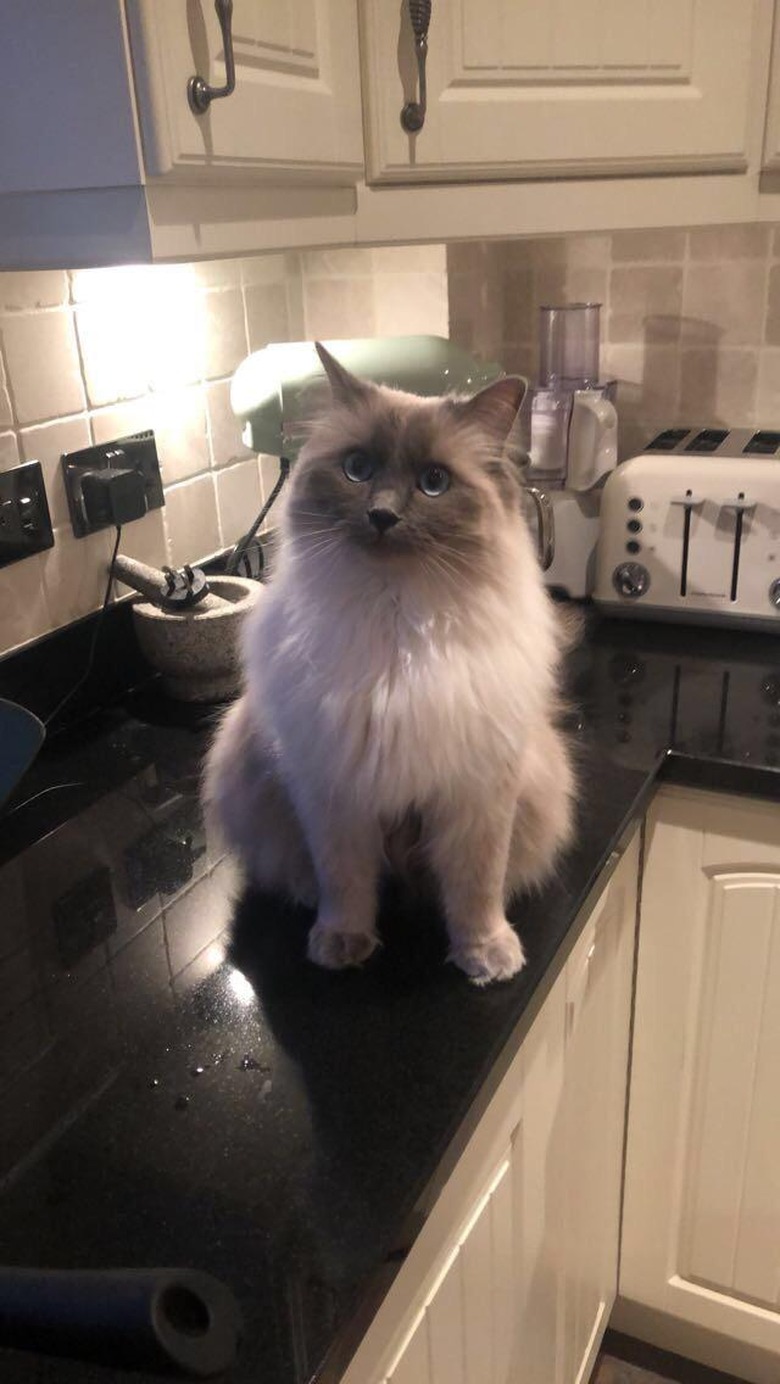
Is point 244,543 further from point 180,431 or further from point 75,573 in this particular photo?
point 75,573

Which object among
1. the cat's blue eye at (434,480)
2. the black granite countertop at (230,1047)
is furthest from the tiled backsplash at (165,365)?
the cat's blue eye at (434,480)

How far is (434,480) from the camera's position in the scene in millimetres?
834

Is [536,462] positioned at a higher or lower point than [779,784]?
higher

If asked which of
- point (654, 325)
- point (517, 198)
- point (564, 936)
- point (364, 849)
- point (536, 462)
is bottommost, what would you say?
point (564, 936)

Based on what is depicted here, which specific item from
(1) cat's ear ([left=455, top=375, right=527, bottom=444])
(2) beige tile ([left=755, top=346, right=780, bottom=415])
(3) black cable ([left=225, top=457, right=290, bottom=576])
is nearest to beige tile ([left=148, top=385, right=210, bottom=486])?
(3) black cable ([left=225, top=457, right=290, bottom=576])

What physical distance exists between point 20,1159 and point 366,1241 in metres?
0.25

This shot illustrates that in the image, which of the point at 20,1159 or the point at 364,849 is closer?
the point at 20,1159

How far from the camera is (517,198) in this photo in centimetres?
121

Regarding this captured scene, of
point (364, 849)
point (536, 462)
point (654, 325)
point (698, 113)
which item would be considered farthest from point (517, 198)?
point (364, 849)

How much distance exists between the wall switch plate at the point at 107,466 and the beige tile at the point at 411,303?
52 centimetres

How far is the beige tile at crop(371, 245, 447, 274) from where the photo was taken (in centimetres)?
165

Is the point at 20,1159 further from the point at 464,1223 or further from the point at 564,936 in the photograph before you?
the point at 564,936

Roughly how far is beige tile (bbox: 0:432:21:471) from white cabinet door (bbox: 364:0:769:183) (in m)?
0.51

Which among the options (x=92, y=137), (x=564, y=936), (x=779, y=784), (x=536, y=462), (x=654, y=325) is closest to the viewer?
(x=92, y=137)
